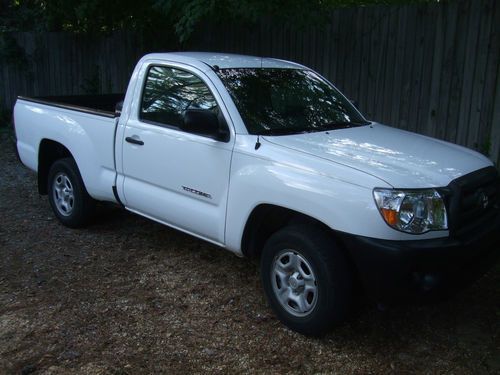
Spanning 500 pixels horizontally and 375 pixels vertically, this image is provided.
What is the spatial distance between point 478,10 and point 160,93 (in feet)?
13.2

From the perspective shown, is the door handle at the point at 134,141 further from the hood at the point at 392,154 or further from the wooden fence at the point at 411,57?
the wooden fence at the point at 411,57

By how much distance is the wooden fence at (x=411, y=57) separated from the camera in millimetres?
6695

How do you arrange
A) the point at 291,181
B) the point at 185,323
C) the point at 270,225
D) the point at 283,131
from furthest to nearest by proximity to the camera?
1. the point at 283,131
2. the point at 270,225
3. the point at 185,323
4. the point at 291,181

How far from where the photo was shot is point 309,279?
148 inches

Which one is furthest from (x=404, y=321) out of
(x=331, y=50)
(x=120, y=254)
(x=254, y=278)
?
(x=331, y=50)

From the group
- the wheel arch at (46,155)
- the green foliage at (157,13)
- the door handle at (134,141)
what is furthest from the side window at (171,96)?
the green foliage at (157,13)

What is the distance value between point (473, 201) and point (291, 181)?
1.22 meters

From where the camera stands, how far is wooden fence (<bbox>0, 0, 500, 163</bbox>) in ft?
22.0

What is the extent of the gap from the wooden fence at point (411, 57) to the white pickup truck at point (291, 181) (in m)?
2.38

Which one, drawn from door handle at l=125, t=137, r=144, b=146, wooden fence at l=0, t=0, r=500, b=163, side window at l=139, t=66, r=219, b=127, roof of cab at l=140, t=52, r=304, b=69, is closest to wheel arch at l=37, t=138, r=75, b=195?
door handle at l=125, t=137, r=144, b=146

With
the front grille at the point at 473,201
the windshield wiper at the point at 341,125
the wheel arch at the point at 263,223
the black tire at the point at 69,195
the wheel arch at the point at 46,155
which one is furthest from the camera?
the wheel arch at the point at 46,155

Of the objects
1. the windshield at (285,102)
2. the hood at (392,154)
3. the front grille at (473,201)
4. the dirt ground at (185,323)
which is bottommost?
the dirt ground at (185,323)

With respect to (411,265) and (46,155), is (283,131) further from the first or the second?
(46,155)

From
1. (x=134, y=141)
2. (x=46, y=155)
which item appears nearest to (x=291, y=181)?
(x=134, y=141)
